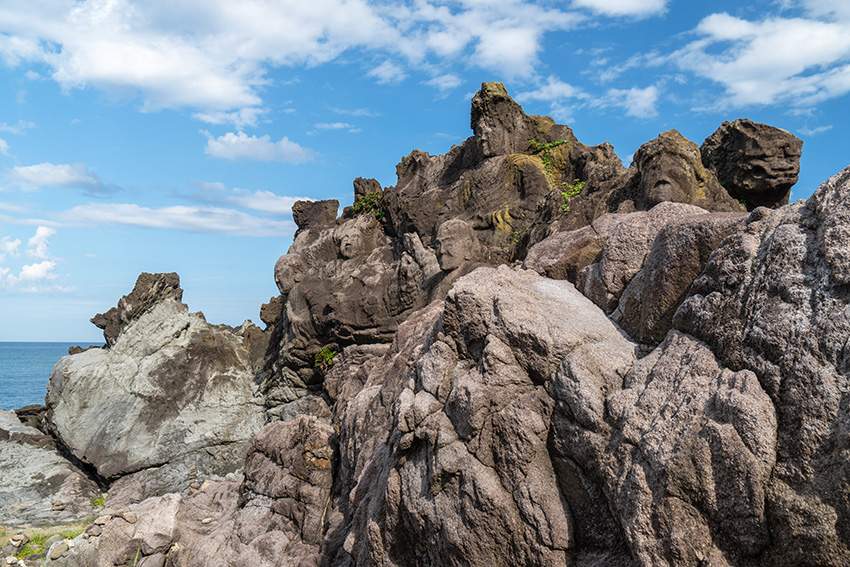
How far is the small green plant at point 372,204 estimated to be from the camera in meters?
29.3

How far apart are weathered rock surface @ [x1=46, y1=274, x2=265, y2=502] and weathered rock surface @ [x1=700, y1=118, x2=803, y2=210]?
67.5 feet

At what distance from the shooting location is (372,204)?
98.2ft

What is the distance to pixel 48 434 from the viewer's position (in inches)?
999

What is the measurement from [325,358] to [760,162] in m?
17.6

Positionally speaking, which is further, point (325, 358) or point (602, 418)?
point (325, 358)

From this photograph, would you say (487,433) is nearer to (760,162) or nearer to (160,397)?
(760,162)

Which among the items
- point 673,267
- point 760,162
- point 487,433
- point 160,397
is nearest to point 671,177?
point 760,162

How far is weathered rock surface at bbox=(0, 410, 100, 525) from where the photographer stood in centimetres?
1984

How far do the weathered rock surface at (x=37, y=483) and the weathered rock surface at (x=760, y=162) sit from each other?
2492 centimetres

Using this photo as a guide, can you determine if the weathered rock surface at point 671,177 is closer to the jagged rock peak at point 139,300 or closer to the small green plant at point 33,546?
the small green plant at point 33,546

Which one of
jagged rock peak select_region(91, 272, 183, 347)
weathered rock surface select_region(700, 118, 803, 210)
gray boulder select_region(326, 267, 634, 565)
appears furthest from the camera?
jagged rock peak select_region(91, 272, 183, 347)

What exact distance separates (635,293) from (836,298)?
2730 mm

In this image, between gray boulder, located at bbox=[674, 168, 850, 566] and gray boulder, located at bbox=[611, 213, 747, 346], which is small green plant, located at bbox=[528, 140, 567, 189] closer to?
gray boulder, located at bbox=[611, 213, 747, 346]

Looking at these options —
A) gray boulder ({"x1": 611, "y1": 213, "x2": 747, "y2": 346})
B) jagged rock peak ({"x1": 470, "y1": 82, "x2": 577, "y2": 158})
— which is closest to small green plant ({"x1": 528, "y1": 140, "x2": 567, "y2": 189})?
jagged rock peak ({"x1": 470, "y1": 82, "x2": 577, "y2": 158})
